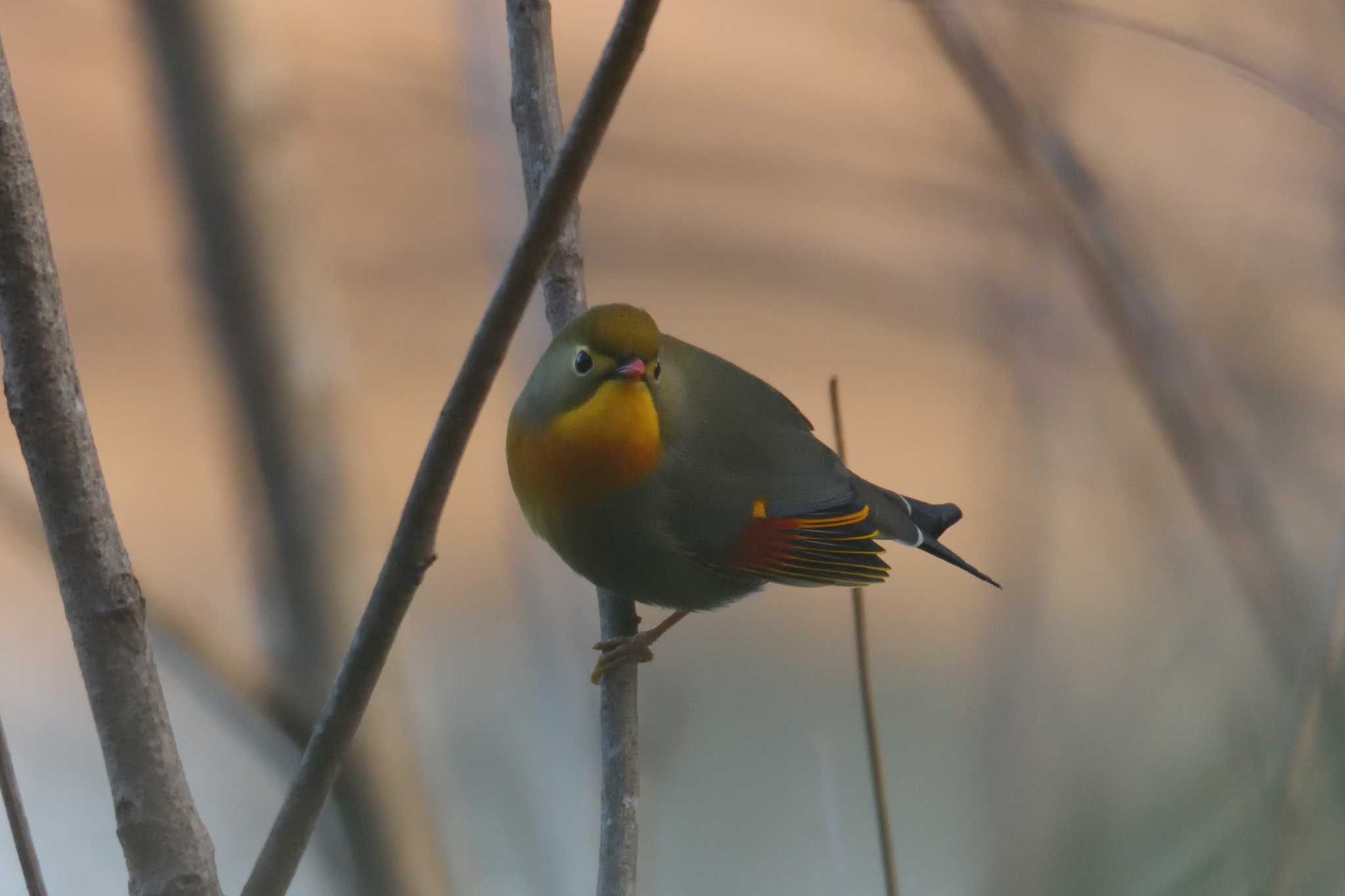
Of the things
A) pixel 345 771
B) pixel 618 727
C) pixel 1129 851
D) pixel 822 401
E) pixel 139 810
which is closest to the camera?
pixel 139 810

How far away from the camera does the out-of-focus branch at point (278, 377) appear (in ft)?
3.01

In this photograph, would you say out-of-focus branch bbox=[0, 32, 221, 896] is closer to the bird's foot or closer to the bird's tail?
the bird's foot

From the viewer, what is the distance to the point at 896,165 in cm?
117

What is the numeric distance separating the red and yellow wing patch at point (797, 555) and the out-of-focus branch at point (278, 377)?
44 cm

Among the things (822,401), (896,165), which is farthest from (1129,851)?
(896,165)

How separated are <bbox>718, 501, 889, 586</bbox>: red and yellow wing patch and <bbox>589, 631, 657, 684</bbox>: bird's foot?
0.35 feet

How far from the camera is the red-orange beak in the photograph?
658 mm

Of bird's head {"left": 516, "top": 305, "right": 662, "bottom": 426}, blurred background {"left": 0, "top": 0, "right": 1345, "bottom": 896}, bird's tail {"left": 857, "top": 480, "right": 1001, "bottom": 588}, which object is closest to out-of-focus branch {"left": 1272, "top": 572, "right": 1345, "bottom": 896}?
blurred background {"left": 0, "top": 0, "right": 1345, "bottom": 896}

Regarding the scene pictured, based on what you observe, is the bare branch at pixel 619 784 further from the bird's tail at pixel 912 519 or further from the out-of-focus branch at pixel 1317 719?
the out-of-focus branch at pixel 1317 719

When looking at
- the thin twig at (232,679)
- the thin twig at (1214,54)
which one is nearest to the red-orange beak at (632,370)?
the thin twig at (232,679)

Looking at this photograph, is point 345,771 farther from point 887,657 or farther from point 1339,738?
point 1339,738

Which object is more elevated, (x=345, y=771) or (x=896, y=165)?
(x=896, y=165)

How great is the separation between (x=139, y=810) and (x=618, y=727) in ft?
1.23

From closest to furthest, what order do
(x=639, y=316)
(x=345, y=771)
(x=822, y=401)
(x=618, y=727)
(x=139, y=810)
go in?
1. (x=139, y=810)
2. (x=639, y=316)
3. (x=618, y=727)
4. (x=345, y=771)
5. (x=822, y=401)
